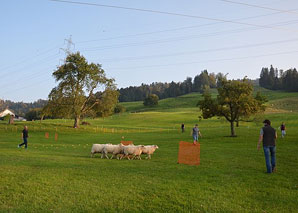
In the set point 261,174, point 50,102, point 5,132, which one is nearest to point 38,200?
point 261,174

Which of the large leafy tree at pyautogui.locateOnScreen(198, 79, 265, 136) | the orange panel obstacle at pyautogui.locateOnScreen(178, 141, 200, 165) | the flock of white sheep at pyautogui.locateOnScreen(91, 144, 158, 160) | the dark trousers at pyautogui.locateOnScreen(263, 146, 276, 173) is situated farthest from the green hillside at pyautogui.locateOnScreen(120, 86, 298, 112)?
the dark trousers at pyautogui.locateOnScreen(263, 146, 276, 173)

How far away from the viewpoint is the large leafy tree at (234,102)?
37.1m

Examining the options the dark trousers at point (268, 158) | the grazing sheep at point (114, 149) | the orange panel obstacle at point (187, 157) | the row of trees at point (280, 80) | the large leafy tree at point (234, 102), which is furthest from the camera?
the row of trees at point (280, 80)

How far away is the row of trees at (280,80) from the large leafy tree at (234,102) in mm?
129390

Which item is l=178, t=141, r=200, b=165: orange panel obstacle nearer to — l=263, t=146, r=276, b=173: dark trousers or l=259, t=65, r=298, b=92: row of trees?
l=263, t=146, r=276, b=173: dark trousers

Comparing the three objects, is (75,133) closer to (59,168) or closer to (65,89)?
(65,89)

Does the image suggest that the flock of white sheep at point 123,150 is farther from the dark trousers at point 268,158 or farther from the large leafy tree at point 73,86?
the large leafy tree at point 73,86

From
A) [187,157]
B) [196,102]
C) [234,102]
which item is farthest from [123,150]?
[196,102]

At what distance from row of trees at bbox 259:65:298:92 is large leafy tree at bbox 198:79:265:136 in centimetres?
12939

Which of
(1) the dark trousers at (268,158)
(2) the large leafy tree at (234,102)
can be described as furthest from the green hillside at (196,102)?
(1) the dark trousers at (268,158)

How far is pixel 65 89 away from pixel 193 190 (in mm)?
50472

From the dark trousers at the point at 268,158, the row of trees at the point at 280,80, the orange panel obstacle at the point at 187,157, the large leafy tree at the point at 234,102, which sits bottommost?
the orange panel obstacle at the point at 187,157

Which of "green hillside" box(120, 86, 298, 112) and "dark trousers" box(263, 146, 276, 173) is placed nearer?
"dark trousers" box(263, 146, 276, 173)

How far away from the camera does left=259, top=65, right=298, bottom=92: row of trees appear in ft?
501
